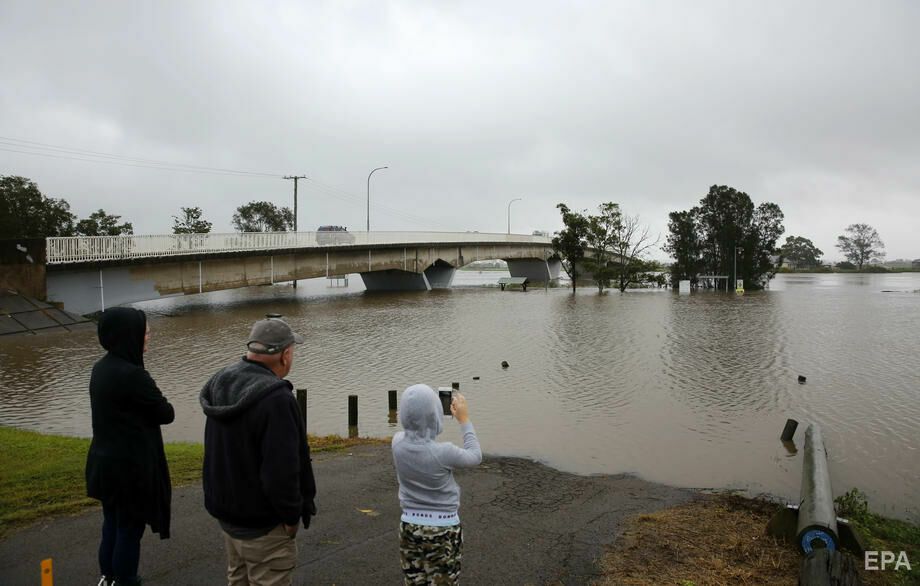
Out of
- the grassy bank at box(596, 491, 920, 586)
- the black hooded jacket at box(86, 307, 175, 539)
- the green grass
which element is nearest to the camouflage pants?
the black hooded jacket at box(86, 307, 175, 539)

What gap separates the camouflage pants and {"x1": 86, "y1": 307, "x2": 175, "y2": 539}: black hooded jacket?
174cm

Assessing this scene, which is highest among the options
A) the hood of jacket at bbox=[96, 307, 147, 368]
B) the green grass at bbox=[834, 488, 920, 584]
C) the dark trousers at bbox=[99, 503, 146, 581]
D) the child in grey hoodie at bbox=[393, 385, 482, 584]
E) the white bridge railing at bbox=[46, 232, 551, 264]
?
the white bridge railing at bbox=[46, 232, 551, 264]

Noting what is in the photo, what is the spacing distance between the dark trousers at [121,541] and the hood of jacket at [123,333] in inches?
40.1

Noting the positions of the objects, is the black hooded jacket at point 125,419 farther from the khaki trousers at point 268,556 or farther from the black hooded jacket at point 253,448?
the khaki trousers at point 268,556

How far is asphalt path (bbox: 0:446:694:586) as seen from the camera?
16.8 feet

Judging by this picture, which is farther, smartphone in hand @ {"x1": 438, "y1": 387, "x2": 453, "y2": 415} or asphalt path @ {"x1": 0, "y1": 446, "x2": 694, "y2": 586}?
asphalt path @ {"x1": 0, "y1": 446, "x2": 694, "y2": 586}

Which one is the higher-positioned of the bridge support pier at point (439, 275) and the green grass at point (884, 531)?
the bridge support pier at point (439, 275)

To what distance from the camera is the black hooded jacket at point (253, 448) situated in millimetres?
3295

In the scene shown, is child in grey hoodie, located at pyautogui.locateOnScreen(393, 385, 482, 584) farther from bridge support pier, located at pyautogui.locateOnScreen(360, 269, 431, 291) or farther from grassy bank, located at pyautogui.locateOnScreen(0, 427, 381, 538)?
bridge support pier, located at pyautogui.locateOnScreen(360, 269, 431, 291)

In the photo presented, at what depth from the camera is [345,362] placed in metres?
19.2

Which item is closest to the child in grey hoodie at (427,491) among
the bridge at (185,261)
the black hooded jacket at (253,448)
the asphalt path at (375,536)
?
the black hooded jacket at (253,448)

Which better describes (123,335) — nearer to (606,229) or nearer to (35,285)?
(35,285)

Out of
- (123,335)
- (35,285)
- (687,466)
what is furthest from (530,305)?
(123,335)

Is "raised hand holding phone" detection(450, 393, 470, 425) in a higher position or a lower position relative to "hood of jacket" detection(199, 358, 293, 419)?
lower
